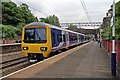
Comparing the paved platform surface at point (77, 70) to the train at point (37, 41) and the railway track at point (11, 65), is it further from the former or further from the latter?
the train at point (37, 41)

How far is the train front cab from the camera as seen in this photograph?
61.7 ft

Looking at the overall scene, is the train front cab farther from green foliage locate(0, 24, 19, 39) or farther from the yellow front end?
green foliage locate(0, 24, 19, 39)

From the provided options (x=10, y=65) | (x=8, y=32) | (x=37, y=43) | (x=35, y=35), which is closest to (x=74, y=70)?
(x=10, y=65)

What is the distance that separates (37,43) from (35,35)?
0.65m

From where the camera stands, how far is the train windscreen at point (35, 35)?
19016mm

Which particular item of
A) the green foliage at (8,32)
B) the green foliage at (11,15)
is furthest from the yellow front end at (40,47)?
the green foliage at (11,15)

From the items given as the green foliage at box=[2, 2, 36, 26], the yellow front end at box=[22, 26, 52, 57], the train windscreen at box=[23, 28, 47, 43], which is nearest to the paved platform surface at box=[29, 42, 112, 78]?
the yellow front end at box=[22, 26, 52, 57]

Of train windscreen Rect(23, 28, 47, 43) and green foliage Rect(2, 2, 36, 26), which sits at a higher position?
green foliage Rect(2, 2, 36, 26)

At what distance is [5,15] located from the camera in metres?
66.5

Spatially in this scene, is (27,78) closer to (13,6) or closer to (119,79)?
(119,79)

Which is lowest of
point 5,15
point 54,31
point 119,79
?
point 119,79

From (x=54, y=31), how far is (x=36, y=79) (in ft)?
38.7

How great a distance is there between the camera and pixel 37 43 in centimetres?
1889

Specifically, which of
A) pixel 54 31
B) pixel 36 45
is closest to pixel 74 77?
pixel 36 45
